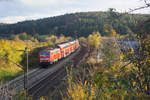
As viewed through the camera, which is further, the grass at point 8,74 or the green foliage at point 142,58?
the grass at point 8,74

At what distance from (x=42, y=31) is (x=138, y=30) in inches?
3229

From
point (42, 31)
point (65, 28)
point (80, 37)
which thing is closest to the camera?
point (80, 37)

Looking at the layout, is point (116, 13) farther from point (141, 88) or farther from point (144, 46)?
point (141, 88)

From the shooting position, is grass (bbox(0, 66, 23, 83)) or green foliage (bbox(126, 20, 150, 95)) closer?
green foliage (bbox(126, 20, 150, 95))

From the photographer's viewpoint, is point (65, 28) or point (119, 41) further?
point (65, 28)

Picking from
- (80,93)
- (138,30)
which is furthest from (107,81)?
(138,30)

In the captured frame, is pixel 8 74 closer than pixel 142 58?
No

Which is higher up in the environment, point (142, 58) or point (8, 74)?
point (142, 58)

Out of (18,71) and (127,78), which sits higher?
(127,78)

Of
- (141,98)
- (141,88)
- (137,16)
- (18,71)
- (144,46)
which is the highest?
(137,16)

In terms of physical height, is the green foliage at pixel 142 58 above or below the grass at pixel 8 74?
above

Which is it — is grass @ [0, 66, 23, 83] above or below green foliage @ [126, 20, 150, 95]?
below

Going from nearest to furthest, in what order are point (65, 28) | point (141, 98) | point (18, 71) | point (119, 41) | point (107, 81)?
1. point (141, 98)
2. point (119, 41)
3. point (107, 81)
4. point (18, 71)
5. point (65, 28)

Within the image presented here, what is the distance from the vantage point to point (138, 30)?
7.46ft
